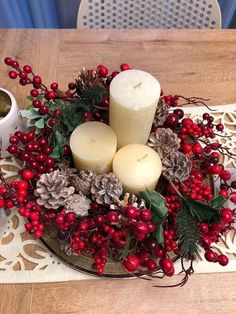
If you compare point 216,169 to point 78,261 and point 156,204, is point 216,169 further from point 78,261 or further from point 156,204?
point 78,261

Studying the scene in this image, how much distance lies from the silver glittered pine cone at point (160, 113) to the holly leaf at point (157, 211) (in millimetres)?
136

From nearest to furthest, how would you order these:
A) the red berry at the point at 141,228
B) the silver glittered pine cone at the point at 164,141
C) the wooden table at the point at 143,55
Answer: the red berry at the point at 141,228 → the silver glittered pine cone at the point at 164,141 → the wooden table at the point at 143,55

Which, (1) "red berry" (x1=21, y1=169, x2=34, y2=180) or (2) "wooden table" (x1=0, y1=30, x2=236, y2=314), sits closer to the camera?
(1) "red berry" (x1=21, y1=169, x2=34, y2=180)

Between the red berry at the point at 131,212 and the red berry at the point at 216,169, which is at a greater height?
the red berry at the point at 131,212

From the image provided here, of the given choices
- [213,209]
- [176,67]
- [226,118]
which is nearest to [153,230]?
[213,209]

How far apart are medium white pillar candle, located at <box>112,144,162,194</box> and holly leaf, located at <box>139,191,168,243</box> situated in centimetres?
3

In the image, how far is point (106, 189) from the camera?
0.42m

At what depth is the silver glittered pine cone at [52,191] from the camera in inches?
16.4

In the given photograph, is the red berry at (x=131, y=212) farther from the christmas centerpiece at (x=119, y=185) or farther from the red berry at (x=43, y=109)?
the red berry at (x=43, y=109)

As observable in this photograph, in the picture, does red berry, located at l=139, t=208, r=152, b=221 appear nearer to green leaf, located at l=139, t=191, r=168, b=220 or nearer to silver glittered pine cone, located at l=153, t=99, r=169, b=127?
green leaf, located at l=139, t=191, r=168, b=220

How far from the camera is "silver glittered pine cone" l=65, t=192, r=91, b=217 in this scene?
422 mm

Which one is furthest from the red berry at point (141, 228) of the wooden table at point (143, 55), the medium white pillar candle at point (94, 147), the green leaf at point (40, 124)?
the wooden table at point (143, 55)

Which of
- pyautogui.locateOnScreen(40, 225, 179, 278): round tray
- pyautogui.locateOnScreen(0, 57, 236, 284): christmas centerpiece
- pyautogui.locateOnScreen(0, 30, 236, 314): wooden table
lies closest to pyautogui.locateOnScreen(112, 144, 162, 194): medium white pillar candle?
pyautogui.locateOnScreen(0, 57, 236, 284): christmas centerpiece

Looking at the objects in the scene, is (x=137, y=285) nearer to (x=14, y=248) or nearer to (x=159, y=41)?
(x=14, y=248)
